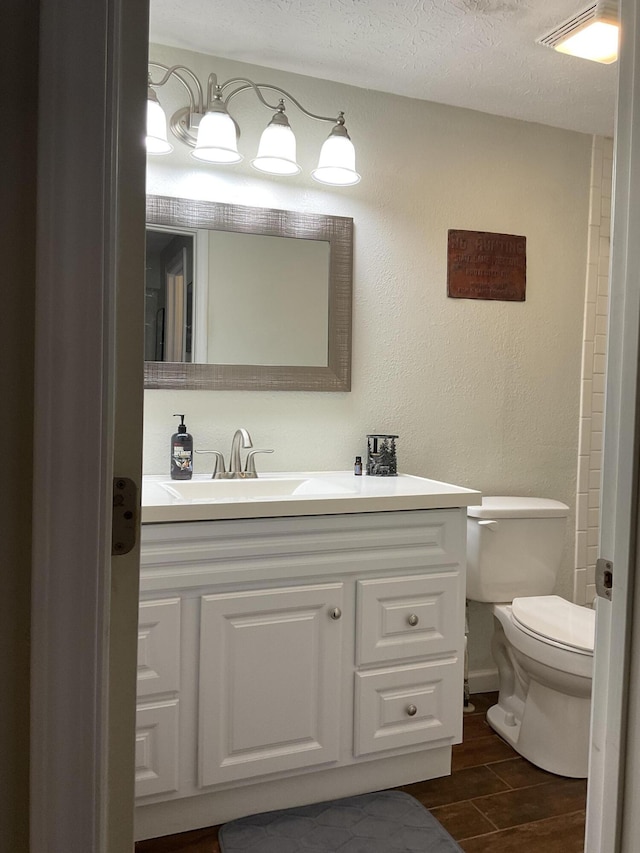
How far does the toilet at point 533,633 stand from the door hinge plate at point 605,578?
1.13m

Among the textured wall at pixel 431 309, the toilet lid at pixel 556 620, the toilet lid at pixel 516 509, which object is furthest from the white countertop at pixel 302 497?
the toilet lid at pixel 556 620

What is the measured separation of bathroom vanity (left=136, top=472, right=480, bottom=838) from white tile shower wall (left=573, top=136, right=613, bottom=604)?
1077mm

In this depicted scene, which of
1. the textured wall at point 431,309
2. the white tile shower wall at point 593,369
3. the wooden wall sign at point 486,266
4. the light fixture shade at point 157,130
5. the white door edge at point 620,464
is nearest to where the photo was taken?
the white door edge at point 620,464

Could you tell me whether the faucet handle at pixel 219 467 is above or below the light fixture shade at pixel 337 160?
below

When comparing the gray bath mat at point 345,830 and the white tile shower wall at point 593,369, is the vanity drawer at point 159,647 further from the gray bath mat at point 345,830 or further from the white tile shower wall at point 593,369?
the white tile shower wall at point 593,369

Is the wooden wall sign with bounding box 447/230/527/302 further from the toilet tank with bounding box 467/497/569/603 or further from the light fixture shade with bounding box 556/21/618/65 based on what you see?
the toilet tank with bounding box 467/497/569/603

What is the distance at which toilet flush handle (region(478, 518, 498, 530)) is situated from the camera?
7.66 ft

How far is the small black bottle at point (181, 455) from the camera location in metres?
2.10

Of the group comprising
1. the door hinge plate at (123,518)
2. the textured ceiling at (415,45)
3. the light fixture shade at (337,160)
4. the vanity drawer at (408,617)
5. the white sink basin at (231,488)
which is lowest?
the vanity drawer at (408,617)

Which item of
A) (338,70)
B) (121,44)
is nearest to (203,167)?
(338,70)

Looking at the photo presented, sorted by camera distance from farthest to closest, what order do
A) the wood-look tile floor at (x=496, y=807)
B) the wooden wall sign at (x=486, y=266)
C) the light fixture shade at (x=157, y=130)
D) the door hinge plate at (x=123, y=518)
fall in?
the wooden wall sign at (x=486, y=266) → the light fixture shade at (x=157, y=130) → the wood-look tile floor at (x=496, y=807) → the door hinge plate at (x=123, y=518)

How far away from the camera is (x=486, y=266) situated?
8.61 ft

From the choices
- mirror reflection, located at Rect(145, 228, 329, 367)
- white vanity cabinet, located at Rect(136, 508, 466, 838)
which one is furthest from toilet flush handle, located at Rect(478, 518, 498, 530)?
mirror reflection, located at Rect(145, 228, 329, 367)

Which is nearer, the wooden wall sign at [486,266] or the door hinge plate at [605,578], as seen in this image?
the door hinge plate at [605,578]
